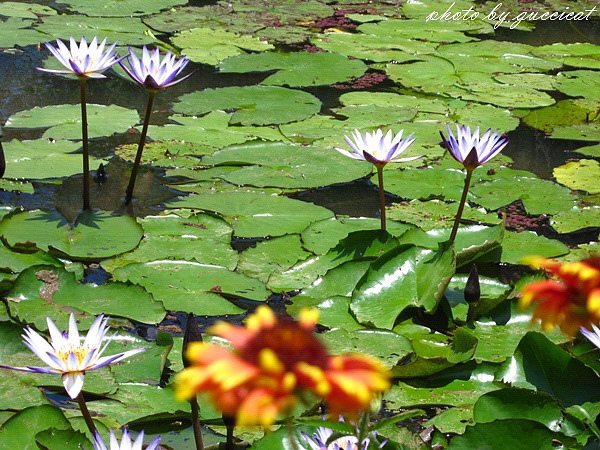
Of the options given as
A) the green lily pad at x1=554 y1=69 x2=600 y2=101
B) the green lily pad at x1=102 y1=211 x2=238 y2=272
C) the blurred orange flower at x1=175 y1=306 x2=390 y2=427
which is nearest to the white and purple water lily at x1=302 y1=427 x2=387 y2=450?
the blurred orange flower at x1=175 y1=306 x2=390 y2=427

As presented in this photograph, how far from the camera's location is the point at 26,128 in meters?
4.22

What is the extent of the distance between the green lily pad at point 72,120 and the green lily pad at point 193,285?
142cm

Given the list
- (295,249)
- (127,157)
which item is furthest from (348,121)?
(295,249)

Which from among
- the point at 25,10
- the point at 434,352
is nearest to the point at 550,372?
the point at 434,352

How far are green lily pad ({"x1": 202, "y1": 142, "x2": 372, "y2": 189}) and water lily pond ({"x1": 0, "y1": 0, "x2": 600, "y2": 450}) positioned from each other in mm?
15

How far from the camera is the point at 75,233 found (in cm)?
315

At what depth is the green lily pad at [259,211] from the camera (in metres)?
3.35

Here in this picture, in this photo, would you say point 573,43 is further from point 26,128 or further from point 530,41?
point 26,128

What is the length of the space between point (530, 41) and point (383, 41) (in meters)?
1.41

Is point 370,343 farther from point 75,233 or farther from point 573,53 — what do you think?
point 573,53

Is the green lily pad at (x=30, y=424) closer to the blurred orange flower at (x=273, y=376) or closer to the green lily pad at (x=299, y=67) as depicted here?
the blurred orange flower at (x=273, y=376)

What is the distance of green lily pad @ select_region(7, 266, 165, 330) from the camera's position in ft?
8.46

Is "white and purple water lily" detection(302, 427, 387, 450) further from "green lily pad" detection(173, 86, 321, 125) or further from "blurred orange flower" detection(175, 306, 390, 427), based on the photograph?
"green lily pad" detection(173, 86, 321, 125)

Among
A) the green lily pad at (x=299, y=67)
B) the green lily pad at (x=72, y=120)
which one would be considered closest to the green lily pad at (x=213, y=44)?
the green lily pad at (x=299, y=67)
